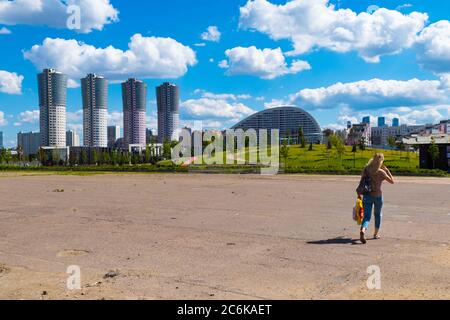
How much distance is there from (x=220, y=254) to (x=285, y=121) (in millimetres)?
169597

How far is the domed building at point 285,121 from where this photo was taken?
167000 millimetres

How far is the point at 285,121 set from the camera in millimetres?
175000

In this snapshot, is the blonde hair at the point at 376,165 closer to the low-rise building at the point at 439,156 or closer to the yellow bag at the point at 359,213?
the yellow bag at the point at 359,213

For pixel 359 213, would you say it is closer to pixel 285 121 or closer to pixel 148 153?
pixel 148 153

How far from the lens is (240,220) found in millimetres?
12164

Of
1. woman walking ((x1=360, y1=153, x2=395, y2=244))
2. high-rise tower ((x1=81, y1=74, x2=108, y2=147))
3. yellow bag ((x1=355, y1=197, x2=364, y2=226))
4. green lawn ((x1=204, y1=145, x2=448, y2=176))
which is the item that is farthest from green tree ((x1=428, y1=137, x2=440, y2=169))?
high-rise tower ((x1=81, y1=74, x2=108, y2=147))

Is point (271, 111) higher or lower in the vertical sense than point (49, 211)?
higher

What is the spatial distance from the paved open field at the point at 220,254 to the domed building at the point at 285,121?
14846 centimetres

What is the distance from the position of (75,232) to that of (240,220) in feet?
14.0

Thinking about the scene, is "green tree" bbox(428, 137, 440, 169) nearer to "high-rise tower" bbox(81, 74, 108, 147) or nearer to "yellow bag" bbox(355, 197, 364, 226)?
"yellow bag" bbox(355, 197, 364, 226)

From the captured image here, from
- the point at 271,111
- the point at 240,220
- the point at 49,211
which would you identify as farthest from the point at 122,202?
the point at 271,111

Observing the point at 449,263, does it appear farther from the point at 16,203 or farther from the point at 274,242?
the point at 16,203

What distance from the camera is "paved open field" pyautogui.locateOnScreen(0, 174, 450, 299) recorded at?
19.0ft

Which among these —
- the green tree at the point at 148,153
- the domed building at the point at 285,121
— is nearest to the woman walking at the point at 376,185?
the green tree at the point at 148,153
